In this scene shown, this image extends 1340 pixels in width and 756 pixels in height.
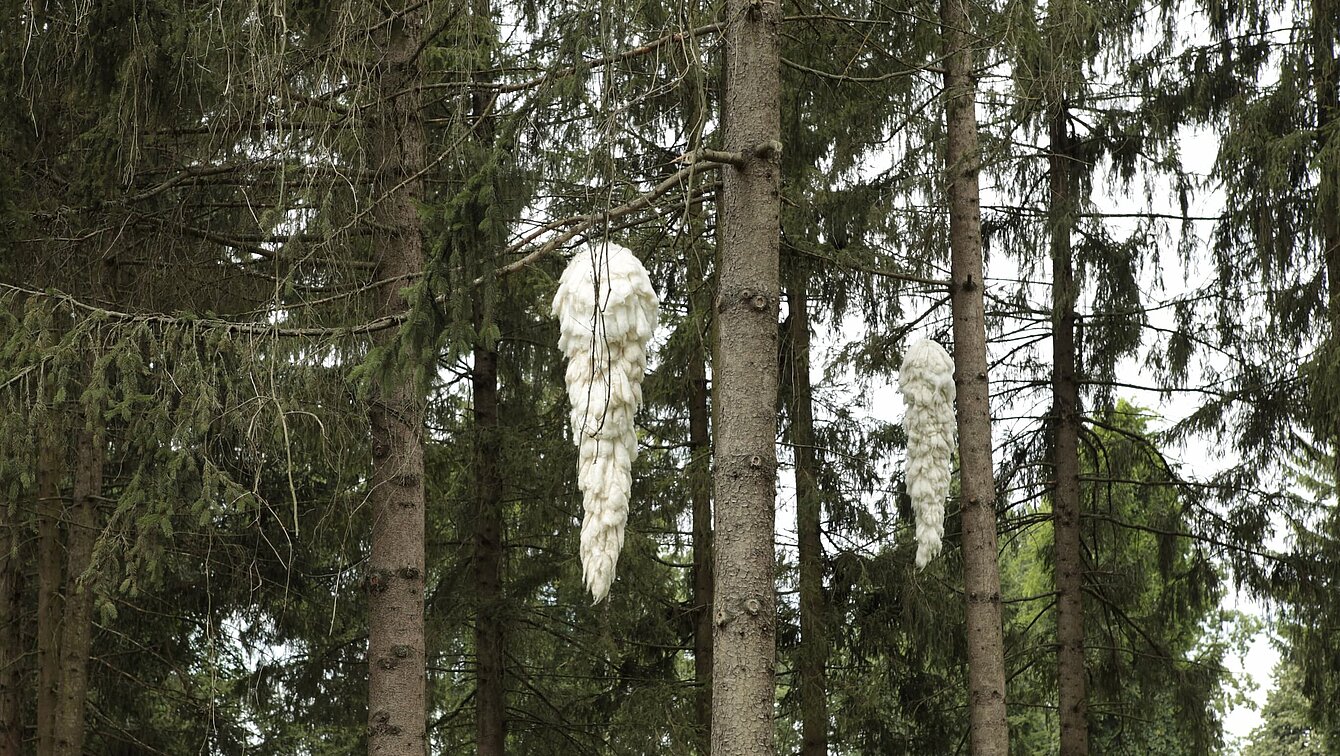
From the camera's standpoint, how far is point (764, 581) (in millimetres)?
4199

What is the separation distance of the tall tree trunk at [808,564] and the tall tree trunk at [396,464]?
12.1 feet

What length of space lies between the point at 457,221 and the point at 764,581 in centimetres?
162

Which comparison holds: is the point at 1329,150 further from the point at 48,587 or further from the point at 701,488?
the point at 48,587

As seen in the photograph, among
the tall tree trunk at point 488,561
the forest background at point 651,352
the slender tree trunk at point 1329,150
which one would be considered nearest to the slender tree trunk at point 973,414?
the forest background at point 651,352

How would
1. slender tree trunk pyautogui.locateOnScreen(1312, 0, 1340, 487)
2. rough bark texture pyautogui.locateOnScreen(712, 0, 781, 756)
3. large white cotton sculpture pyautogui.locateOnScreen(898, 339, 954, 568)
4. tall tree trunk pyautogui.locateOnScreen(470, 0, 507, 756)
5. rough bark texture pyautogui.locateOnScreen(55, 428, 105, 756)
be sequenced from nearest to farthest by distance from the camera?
1. rough bark texture pyautogui.locateOnScreen(712, 0, 781, 756)
2. large white cotton sculpture pyautogui.locateOnScreen(898, 339, 954, 568)
3. rough bark texture pyautogui.locateOnScreen(55, 428, 105, 756)
4. slender tree trunk pyautogui.locateOnScreen(1312, 0, 1340, 487)
5. tall tree trunk pyautogui.locateOnScreen(470, 0, 507, 756)

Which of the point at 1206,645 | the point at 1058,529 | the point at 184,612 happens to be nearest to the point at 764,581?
the point at 1058,529

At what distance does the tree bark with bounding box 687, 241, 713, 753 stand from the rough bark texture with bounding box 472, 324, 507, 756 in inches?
64.1

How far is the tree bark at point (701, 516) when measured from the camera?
358 inches

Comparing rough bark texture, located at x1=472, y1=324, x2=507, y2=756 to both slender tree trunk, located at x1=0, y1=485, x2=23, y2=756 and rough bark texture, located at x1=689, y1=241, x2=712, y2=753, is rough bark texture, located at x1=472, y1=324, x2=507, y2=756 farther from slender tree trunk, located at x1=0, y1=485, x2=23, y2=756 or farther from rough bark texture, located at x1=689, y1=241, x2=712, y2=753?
slender tree trunk, located at x1=0, y1=485, x2=23, y2=756

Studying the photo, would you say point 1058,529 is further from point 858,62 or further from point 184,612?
point 184,612

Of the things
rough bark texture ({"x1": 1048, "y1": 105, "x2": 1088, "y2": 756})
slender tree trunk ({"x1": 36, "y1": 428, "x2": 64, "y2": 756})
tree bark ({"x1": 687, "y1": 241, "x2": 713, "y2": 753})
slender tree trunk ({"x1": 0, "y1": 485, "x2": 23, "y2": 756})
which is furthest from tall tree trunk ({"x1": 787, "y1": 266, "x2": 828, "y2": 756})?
slender tree trunk ({"x1": 0, "y1": 485, "x2": 23, "y2": 756})

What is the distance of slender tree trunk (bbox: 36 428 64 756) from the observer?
9.08 metres

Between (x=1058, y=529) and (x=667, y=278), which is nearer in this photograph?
(x=667, y=278)

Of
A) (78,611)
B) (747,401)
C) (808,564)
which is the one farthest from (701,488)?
(747,401)
